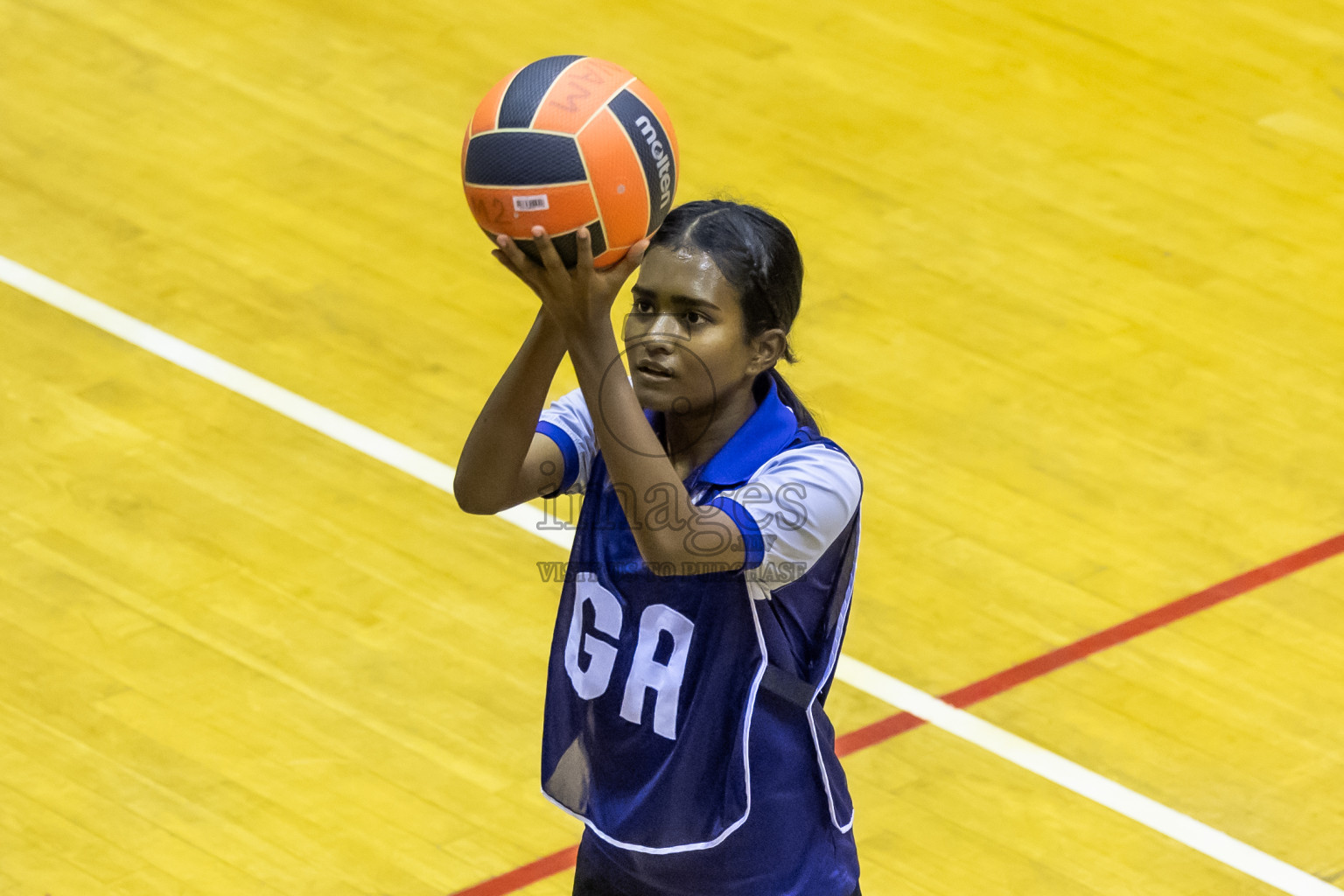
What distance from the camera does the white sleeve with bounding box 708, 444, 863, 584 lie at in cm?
285

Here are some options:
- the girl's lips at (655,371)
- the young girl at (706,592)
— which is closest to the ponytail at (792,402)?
the young girl at (706,592)

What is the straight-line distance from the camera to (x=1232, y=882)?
466 centimetres

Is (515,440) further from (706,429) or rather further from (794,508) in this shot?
(794,508)

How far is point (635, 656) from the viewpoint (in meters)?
2.97

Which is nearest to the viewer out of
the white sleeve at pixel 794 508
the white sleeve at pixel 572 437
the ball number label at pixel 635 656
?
the white sleeve at pixel 794 508

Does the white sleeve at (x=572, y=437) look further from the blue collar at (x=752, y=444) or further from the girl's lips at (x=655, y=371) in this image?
the girl's lips at (x=655, y=371)

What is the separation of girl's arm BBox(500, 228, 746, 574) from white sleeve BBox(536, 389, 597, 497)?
0.38 metres

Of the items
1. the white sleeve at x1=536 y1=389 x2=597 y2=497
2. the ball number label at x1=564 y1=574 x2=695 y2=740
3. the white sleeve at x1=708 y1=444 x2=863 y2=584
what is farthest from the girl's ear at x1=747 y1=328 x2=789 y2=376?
the ball number label at x1=564 y1=574 x2=695 y2=740

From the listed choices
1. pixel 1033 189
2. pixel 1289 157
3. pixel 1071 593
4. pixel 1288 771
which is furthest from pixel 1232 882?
pixel 1289 157

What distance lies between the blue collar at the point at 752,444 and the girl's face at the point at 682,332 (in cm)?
9

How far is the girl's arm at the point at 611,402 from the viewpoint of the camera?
2.72 metres

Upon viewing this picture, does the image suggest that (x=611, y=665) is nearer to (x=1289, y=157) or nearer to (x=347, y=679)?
(x=347, y=679)

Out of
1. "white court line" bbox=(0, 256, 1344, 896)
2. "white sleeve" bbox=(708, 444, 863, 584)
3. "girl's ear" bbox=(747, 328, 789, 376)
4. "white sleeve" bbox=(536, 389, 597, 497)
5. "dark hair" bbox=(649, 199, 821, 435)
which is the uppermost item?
"dark hair" bbox=(649, 199, 821, 435)

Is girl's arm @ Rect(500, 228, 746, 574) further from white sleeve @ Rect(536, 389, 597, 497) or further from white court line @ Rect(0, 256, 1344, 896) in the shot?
→ white court line @ Rect(0, 256, 1344, 896)
